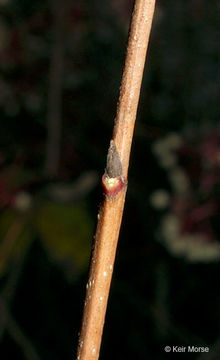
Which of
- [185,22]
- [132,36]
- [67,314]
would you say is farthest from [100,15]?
[132,36]

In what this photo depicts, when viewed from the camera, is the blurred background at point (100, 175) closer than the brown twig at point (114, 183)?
No

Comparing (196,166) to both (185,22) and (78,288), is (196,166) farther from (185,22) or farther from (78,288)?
(185,22)

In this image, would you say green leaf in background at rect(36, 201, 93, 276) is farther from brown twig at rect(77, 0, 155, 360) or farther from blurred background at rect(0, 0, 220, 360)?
brown twig at rect(77, 0, 155, 360)

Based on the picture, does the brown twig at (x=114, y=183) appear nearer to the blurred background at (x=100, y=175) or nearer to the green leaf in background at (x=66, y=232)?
the blurred background at (x=100, y=175)

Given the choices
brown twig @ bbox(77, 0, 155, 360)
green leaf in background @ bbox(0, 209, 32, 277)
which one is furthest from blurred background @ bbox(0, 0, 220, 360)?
brown twig @ bbox(77, 0, 155, 360)

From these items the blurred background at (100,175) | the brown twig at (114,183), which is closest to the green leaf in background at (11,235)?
the blurred background at (100,175)

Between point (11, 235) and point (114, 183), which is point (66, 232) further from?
point (114, 183)
